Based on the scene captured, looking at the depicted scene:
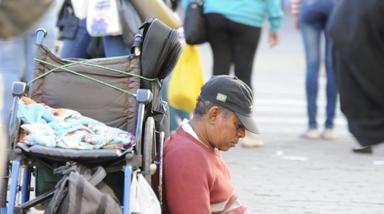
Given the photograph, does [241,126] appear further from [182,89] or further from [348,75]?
[182,89]

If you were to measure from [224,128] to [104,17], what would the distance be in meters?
1.99

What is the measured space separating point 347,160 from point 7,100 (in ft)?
9.52

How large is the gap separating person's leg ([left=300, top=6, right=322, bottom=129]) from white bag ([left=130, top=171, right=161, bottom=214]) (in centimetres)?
469

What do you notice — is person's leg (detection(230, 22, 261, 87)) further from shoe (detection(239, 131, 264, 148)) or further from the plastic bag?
the plastic bag

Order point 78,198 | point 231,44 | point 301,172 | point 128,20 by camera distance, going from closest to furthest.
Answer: point 78,198 → point 128,20 → point 301,172 → point 231,44

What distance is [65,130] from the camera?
4586mm

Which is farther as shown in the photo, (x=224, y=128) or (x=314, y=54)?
(x=314, y=54)

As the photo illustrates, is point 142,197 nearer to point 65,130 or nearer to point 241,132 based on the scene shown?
point 65,130

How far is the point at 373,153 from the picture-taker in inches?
325

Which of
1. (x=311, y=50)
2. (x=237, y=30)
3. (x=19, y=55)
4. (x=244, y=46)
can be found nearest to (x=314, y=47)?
(x=311, y=50)

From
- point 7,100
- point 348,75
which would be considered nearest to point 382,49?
point 348,75

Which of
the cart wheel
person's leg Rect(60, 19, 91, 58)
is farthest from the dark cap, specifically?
person's leg Rect(60, 19, 91, 58)

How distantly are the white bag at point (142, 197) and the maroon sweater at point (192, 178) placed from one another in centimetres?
17

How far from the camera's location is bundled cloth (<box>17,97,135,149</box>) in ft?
14.7
